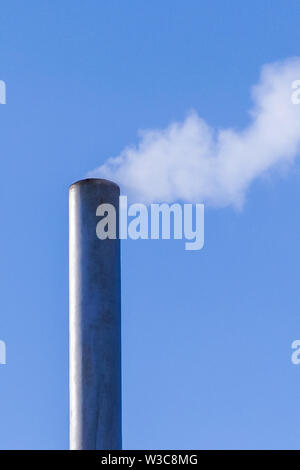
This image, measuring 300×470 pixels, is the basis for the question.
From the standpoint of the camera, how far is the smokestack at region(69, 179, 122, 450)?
92.8ft

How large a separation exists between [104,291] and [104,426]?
1.59 m

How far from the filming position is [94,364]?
1115 inches

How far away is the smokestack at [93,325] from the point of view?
28281 mm

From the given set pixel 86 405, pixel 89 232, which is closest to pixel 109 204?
pixel 89 232

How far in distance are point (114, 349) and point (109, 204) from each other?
174 centimetres

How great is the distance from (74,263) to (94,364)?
127cm

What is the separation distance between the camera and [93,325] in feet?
93.4
